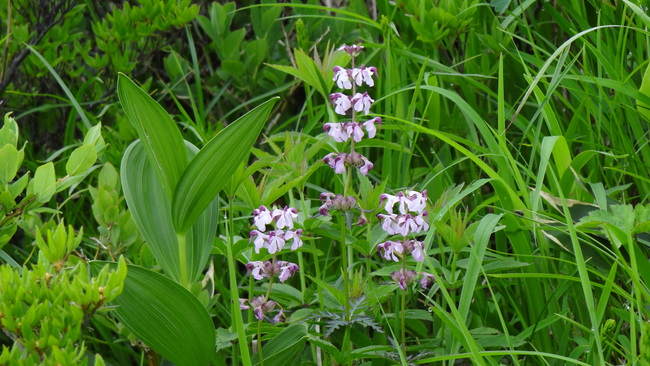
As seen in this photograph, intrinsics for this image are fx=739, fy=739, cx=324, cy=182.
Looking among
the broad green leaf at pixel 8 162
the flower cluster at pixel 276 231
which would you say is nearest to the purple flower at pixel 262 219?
the flower cluster at pixel 276 231

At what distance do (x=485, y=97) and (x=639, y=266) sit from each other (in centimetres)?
Result: 95

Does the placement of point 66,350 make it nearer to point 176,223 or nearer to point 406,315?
point 176,223

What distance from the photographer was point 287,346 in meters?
1.31

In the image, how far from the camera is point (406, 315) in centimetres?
141

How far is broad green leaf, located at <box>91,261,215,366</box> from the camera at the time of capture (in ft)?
4.08

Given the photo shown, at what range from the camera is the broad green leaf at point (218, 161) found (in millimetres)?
1254

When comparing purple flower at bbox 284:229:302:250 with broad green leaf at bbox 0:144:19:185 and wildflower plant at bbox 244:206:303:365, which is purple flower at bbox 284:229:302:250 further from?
broad green leaf at bbox 0:144:19:185

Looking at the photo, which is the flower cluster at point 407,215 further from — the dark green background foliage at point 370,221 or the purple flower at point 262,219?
the purple flower at point 262,219

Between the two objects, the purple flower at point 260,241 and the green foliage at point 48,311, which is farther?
the purple flower at point 260,241

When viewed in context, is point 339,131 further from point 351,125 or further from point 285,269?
point 285,269

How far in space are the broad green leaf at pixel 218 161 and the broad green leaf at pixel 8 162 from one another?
0.27 metres

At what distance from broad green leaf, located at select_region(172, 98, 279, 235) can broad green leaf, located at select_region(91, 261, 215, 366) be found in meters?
0.14

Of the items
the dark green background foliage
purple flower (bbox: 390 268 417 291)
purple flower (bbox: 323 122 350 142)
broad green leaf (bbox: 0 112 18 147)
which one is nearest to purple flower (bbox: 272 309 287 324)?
the dark green background foliage

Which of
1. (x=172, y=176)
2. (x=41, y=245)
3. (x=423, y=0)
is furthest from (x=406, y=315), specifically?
(x=423, y=0)
